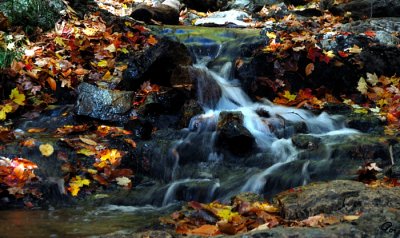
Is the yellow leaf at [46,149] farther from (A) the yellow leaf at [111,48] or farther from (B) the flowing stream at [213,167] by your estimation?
(A) the yellow leaf at [111,48]

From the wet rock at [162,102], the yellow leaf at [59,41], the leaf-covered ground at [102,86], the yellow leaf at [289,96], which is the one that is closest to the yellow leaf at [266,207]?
the leaf-covered ground at [102,86]

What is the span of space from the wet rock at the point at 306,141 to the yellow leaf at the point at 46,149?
2943 mm

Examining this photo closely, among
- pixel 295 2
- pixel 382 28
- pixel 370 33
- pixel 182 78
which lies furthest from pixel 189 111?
pixel 295 2

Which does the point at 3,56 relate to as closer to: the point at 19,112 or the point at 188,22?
the point at 19,112

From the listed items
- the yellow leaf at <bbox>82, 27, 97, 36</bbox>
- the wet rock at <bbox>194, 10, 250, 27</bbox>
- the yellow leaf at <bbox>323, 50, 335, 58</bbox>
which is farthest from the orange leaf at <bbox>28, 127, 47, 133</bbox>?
the wet rock at <bbox>194, 10, 250, 27</bbox>

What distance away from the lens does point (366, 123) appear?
5930 millimetres

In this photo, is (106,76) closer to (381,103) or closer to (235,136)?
(235,136)

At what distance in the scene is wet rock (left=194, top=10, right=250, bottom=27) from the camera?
10789 millimetres

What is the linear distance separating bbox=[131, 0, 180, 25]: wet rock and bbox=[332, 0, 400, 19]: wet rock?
4.26 m

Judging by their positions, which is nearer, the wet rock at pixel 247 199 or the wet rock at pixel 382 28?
the wet rock at pixel 247 199

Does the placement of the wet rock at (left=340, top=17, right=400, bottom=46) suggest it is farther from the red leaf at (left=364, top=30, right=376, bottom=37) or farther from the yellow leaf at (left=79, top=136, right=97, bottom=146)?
the yellow leaf at (left=79, top=136, right=97, bottom=146)

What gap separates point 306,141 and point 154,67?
8.68ft

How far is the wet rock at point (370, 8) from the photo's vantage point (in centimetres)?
998

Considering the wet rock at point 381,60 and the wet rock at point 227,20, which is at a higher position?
the wet rock at point 227,20
